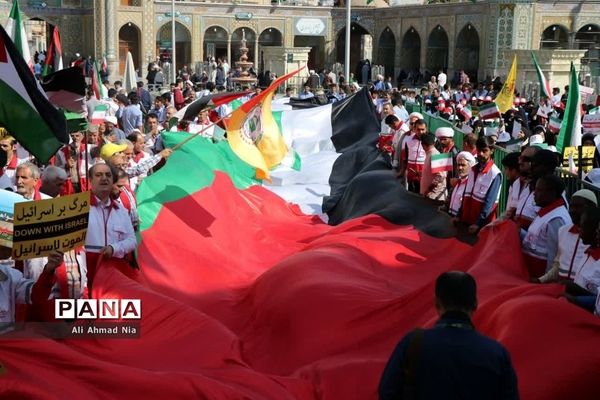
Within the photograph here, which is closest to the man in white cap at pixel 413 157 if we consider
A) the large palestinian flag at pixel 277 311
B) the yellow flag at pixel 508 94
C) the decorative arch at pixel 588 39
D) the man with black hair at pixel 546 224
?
the large palestinian flag at pixel 277 311

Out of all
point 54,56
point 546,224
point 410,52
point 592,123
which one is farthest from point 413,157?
point 410,52

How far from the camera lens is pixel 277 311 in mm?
6129

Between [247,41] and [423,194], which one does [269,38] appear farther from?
Answer: [423,194]

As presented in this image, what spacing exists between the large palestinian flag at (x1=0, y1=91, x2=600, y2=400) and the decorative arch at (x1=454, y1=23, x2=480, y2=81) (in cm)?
3144

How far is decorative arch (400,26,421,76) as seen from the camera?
42.3m

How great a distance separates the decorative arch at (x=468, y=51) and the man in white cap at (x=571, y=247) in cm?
3474

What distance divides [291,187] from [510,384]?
899 cm

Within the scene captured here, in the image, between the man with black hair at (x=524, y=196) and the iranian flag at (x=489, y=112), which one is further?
the iranian flag at (x=489, y=112)

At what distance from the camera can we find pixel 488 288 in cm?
571

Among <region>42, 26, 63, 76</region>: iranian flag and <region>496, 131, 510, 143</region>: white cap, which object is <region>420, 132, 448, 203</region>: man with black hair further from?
<region>42, 26, 63, 76</region>: iranian flag

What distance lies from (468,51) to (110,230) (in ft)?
117

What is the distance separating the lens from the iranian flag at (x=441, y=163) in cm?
937

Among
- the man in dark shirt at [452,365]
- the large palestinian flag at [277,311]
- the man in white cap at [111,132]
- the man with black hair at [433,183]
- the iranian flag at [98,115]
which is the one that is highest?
the iranian flag at [98,115]

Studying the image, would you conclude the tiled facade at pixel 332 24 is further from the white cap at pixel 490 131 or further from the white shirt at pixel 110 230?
the white shirt at pixel 110 230
